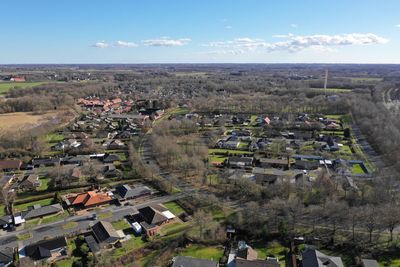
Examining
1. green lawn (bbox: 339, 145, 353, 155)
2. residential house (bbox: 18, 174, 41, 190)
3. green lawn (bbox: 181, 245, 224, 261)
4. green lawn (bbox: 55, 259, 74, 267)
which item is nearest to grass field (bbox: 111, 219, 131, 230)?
green lawn (bbox: 55, 259, 74, 267)

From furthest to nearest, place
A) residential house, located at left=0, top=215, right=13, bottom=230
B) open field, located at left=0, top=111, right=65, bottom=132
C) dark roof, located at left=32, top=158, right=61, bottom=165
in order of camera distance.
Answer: open field, located at left=0, top=111, right=65, bottom=132
dark roof, located at left=32, top=158, right=61, bottom=165
residential house, located at left=0, top=215, right=13, bottom=230

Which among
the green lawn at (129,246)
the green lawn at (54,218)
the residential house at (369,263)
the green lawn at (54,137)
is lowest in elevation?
the green lawn at (54,218)

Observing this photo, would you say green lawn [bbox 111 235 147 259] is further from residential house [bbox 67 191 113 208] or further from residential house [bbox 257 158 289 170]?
residential house [bbox 257 158 289 170]

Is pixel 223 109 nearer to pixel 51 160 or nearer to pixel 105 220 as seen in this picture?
pixel 51 160

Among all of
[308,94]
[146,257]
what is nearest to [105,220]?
[146,257]

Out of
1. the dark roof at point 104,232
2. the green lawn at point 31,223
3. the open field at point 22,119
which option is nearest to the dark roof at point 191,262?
the dark roof at point 104,232

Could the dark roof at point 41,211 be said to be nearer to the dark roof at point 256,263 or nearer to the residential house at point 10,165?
the residential house at point 10,165

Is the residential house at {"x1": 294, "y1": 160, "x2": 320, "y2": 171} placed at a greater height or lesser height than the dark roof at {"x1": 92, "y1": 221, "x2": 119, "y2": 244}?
greater
